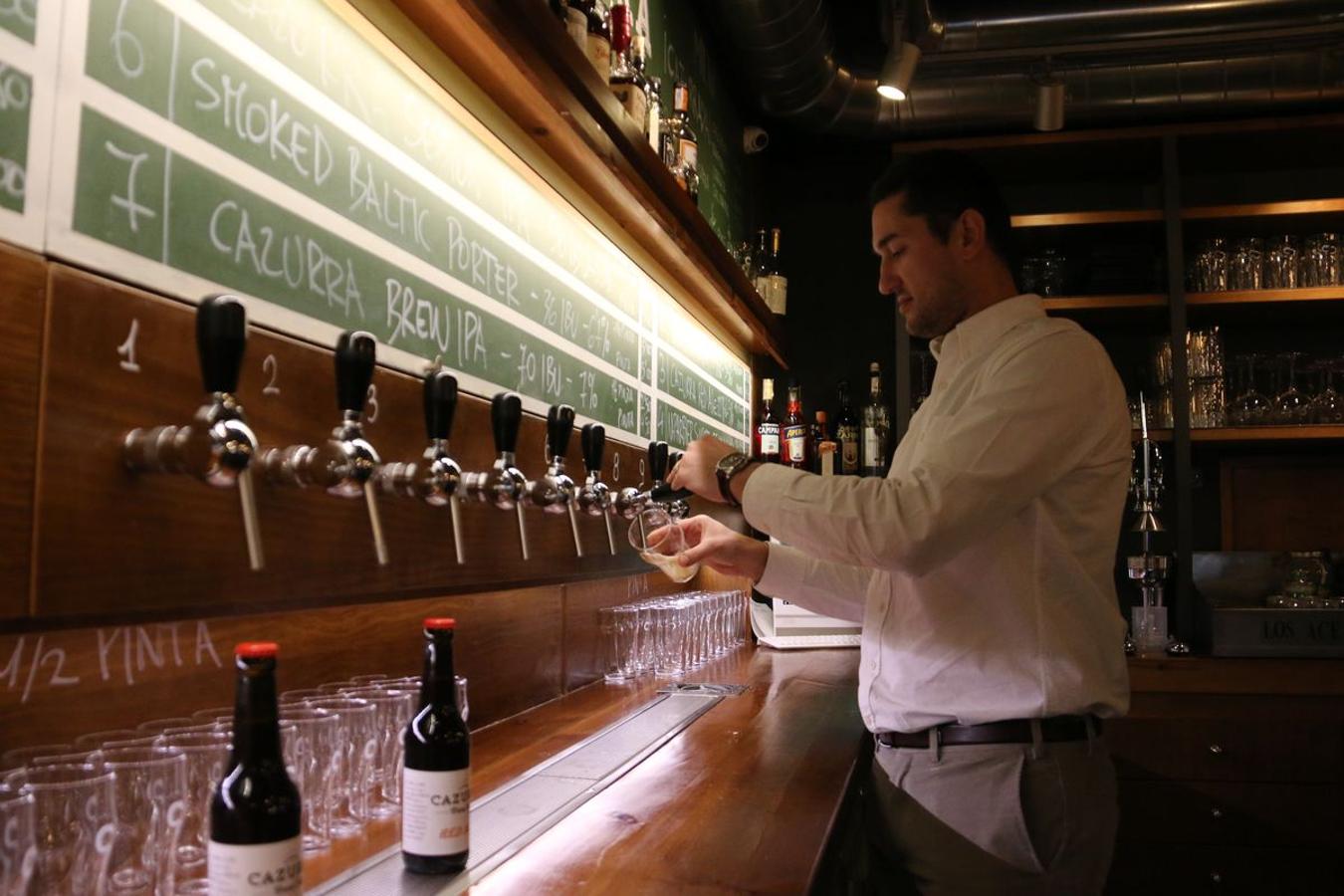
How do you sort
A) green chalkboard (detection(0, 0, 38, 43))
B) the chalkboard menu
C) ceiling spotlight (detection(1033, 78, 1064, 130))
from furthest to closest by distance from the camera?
ceiling spotlight (detection(1033, 78, 1064, 130)), the chalkboard menu, green chalkboard (detection(0, 0, 38, 43))

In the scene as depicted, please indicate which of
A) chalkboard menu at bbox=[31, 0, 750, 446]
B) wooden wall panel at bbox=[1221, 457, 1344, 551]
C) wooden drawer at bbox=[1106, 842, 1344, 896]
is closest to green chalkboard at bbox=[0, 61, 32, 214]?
chalkboard menu at bbox=[31, 0, 750, 446]

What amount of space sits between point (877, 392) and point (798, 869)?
12.2 ft

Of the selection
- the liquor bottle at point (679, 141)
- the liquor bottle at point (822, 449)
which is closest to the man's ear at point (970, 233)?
the liquor bottle at point (679, 141)

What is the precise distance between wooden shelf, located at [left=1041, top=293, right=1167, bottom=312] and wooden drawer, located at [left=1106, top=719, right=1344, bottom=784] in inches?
61.0

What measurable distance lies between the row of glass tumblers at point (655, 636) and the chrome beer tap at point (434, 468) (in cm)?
153

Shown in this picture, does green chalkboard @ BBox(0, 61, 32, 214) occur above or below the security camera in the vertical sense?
below

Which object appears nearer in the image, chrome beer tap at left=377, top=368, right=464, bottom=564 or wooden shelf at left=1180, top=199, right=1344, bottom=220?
chrome beer tap at left=377, top=368, right=464, bottom=564

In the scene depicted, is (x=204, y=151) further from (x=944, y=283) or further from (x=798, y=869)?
(x=944, y=283)

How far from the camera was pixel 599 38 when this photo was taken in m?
2.33

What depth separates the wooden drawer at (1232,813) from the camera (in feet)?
11.2

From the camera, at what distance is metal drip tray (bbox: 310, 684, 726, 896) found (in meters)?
1.20

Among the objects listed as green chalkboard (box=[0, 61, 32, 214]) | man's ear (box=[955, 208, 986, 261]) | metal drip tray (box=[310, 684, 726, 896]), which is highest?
man's ear (box=[955, 208, 986, 261])

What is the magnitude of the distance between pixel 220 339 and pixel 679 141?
250 centimetres

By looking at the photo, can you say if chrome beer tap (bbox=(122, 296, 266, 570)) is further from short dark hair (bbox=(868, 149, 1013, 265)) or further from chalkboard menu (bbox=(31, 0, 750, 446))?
short dark hair (bbox=(868, 149, 1013, 265))
